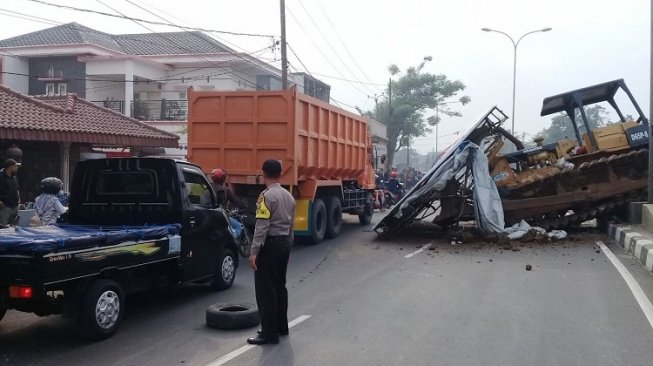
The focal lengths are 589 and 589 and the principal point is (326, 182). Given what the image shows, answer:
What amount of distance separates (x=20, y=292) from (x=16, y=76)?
27773 mm

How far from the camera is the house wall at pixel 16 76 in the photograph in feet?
93.3

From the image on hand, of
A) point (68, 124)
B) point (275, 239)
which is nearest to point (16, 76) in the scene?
point (68, 124)

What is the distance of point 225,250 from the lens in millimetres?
7863

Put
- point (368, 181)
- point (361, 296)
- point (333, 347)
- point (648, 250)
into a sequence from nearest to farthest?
point (333, 347)
point (361, 296)
point (648, 250)
point (368, 181)

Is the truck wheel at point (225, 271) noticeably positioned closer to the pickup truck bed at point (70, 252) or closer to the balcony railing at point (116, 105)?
the pickup truck bed at point (70, 252)

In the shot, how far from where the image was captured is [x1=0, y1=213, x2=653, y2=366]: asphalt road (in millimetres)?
5000


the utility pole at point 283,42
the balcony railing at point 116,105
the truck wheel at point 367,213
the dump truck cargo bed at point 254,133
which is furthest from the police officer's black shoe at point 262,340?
the balcony railing at point 116,105

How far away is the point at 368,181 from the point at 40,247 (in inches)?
507

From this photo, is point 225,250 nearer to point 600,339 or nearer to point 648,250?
point 600,339

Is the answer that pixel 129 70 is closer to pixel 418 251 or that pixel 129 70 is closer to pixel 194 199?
pixel 418 251

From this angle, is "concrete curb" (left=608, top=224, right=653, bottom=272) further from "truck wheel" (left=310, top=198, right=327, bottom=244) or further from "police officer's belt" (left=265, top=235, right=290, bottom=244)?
"police officer's belt" (left=265, top=235, right=290, bottom=244)

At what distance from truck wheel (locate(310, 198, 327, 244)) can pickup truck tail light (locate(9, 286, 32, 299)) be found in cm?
772

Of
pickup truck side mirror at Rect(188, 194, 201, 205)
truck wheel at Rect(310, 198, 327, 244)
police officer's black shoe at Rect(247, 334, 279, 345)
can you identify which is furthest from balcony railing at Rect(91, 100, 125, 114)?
police officer's black shoe at Rect(247, 334, 279, 345)

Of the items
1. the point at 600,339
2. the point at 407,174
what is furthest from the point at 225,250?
the point at 407,174
